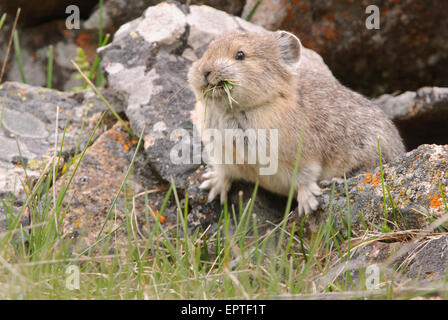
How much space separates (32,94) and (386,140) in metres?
4.26

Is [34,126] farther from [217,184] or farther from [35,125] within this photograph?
[217,184]

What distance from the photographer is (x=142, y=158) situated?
6.64 meters

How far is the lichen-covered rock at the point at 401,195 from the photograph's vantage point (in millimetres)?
4863

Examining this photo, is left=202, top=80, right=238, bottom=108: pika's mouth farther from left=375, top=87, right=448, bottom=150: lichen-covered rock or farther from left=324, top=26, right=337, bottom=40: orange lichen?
left=324, top=26, right=337, bottom=40: orange lichen

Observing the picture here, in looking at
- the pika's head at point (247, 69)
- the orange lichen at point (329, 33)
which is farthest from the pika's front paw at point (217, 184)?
the orange lichen at point (329, 33)

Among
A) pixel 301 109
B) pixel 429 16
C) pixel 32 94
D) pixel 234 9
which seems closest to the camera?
pixel 301 109

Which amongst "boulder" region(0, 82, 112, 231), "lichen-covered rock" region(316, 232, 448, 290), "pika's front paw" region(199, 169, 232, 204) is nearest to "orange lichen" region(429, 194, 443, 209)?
"lichen-covered rock" region(316, 232, 448, 290)

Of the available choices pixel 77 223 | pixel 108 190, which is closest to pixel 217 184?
pixel 108 190

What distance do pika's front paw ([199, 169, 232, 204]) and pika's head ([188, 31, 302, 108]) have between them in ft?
3.05

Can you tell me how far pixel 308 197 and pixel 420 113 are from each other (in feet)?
8.86

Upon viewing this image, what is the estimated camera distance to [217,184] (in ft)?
20.1
